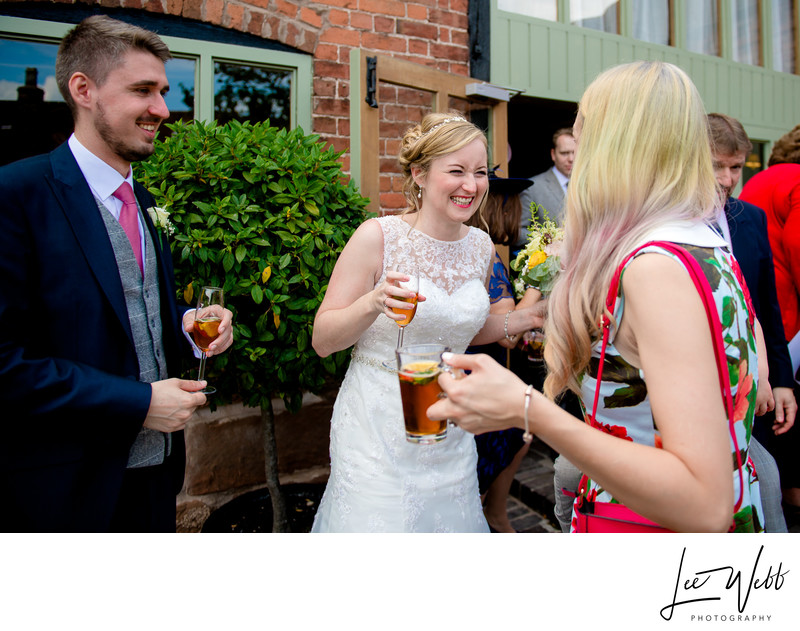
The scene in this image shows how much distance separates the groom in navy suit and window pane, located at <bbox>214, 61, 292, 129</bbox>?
186 cm

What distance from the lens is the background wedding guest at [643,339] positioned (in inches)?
40.3

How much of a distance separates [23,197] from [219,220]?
1048 millimetres

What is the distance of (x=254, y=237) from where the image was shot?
105 inches

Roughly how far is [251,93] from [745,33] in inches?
247

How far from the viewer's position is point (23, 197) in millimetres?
1654

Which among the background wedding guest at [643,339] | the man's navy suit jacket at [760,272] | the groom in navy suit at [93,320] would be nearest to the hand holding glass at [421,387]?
the background wedding guest at [643,339]

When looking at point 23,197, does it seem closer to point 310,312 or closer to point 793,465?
point 310,312

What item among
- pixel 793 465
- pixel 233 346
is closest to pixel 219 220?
pixel 233 346

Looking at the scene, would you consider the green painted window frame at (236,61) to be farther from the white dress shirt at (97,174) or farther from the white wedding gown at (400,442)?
the white wedding gown at (400,442)

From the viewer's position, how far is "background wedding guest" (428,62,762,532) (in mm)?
1023

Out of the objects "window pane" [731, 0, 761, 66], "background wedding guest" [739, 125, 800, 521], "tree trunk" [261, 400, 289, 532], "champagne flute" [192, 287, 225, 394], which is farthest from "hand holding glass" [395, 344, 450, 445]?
"window pane" [731, 0, 761, 66]

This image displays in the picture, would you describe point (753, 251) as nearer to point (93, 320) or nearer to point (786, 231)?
point (786, 231)

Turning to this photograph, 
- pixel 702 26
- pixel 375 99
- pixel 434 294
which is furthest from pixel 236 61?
pixel 702 26

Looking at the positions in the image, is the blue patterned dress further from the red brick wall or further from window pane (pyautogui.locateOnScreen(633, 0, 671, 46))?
window pane (pyautogui.locateOnScreen(633, 0, 671, 46))
